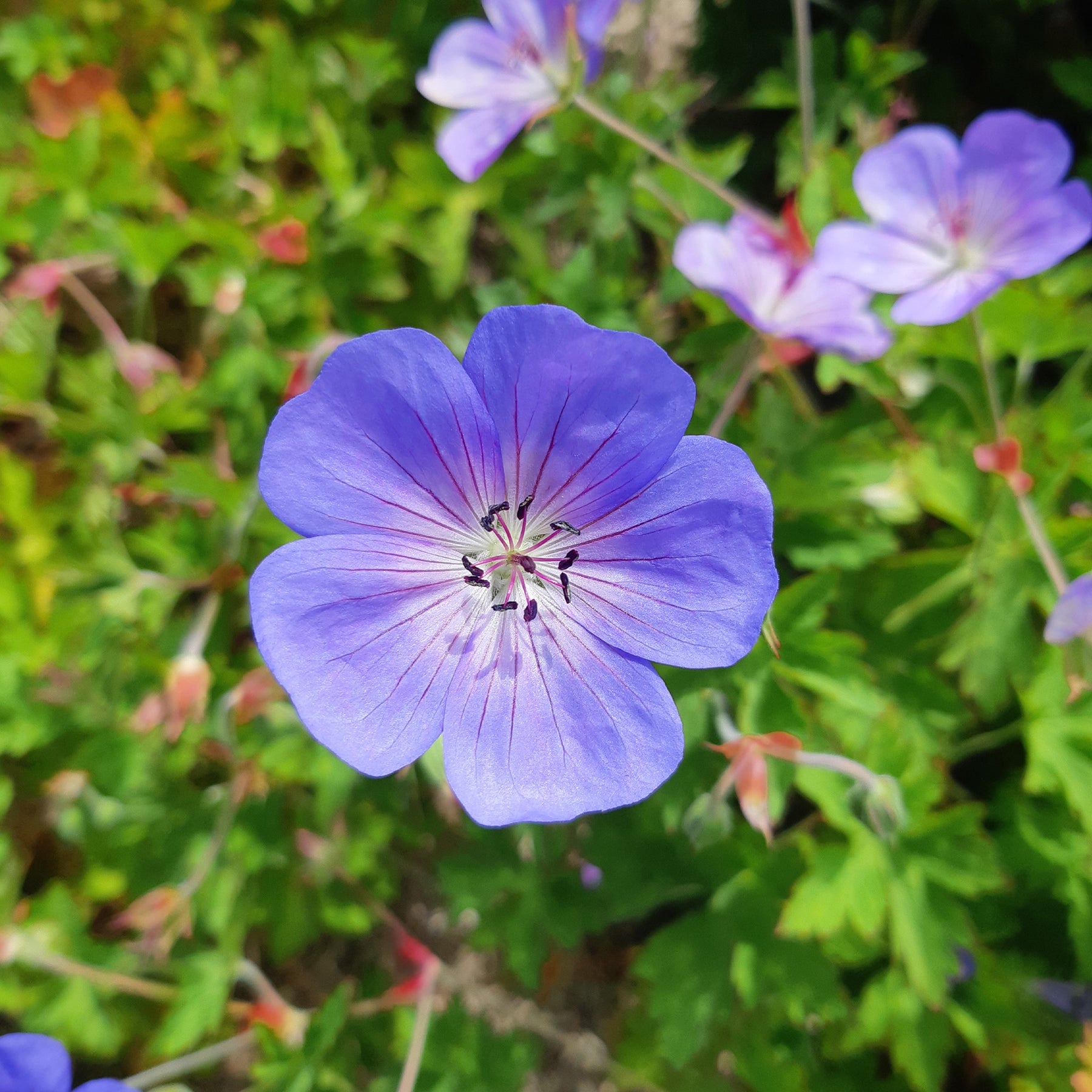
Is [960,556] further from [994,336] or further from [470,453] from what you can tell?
[470,453]

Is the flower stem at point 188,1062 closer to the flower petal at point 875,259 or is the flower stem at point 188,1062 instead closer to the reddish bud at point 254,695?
the reddish bud at point 254,695

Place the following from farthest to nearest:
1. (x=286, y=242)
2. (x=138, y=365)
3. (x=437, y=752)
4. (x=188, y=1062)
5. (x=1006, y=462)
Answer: (x=138, y=365) → (x=286, y=242) → (x=188, y=1062) → (x=1006, y=462) → (x=437, y=752)

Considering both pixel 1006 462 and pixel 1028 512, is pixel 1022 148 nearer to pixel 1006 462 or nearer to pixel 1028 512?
pixel 1006 462

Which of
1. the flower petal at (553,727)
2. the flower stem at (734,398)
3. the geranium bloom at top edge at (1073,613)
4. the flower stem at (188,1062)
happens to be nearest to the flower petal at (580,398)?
the flower petal at (553,727)

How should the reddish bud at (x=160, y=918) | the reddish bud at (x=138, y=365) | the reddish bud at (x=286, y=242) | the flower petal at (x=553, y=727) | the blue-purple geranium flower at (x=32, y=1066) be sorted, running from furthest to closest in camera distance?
1. the reddish bud at (x=138, y=365)
2. the reddish bud at (x=286, y=242)
3. the reddish bud at (x=160, y=918)
4. the blue-purple geranium flower at (x=32, y=1066)
5. the flower petal at (x=553, y=727)

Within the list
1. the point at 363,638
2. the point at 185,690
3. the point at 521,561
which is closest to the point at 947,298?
the point at 521,561

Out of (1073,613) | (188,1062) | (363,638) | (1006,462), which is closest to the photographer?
(363,638)

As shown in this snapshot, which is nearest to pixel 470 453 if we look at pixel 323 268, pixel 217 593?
pixel 217 593

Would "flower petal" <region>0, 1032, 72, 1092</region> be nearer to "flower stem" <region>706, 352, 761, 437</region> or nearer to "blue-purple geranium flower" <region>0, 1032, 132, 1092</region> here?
"blue-purple geranium flower" <region>0, 1032, 132, 1092</region>
